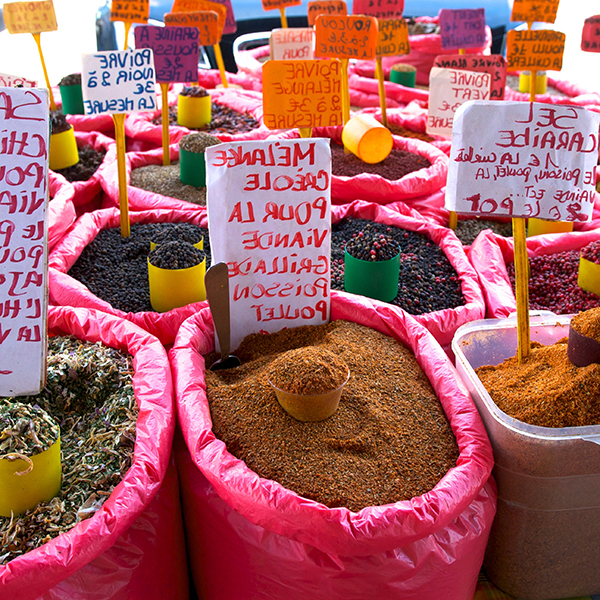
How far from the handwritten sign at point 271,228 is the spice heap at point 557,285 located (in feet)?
2.61

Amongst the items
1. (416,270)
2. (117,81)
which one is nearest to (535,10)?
(416,270)

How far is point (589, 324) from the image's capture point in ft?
3.72

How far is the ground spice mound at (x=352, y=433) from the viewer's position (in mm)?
1065

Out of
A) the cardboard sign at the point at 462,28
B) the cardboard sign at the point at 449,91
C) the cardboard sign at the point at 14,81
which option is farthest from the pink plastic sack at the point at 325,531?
the cardboard sign at the point at 462,28

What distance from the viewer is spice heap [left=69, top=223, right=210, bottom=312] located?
174 cm

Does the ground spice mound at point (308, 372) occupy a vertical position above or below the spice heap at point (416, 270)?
above

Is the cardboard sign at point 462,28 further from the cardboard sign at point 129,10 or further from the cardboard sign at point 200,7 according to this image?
the cardboard sign at point 129,10

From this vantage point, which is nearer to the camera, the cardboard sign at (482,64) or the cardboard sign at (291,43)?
the cardboard sign at (482,64)

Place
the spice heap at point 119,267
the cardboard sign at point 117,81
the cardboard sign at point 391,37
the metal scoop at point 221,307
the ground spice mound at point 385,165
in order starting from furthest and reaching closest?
the cardboard sign at point 391,37
the ground spice mound at point 385,165
the cardboard sign at point 117,81
the spice heap at point 119,267
the metal scoop at point 221,307

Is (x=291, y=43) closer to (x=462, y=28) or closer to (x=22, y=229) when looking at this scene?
(x=462, y=28)

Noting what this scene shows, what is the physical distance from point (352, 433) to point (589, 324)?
51 centimetres

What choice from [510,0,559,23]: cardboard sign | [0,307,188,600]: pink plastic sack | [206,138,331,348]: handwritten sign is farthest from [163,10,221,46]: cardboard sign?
[0,307,188,600]: pink plastic sack

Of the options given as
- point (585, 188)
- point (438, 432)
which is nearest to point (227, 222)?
point (438, 432)

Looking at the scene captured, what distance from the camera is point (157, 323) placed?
158cm
